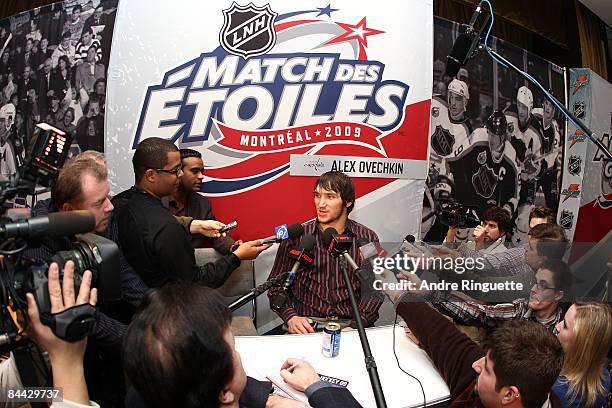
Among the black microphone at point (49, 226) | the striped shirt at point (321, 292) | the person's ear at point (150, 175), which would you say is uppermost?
the person's ear at point (150, 175)

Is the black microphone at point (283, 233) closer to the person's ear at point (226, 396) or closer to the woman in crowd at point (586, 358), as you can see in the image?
the person's ear at point (226, 396)

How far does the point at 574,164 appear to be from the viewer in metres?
4.40

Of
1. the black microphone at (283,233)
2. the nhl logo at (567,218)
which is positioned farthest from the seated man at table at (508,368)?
the nhl logo at (567,218)

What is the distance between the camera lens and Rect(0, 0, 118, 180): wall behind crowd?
112 inches

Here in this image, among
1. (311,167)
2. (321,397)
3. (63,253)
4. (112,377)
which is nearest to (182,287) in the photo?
(63,253)

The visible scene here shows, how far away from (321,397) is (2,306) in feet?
2.71

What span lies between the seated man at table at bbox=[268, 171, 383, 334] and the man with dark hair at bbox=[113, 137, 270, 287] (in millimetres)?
631

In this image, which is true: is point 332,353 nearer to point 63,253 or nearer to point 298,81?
point 63,253

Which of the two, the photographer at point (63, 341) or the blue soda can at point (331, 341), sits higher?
the photographer at point (63, 341)

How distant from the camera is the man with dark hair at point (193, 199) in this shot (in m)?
2.68

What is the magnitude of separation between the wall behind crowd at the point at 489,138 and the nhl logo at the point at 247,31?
1315 mm

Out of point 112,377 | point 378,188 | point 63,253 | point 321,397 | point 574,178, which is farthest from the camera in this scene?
point 574,178

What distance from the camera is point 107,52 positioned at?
9.20 feet

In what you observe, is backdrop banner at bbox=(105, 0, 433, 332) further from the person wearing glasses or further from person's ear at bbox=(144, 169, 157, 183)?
the person wearing glasses
